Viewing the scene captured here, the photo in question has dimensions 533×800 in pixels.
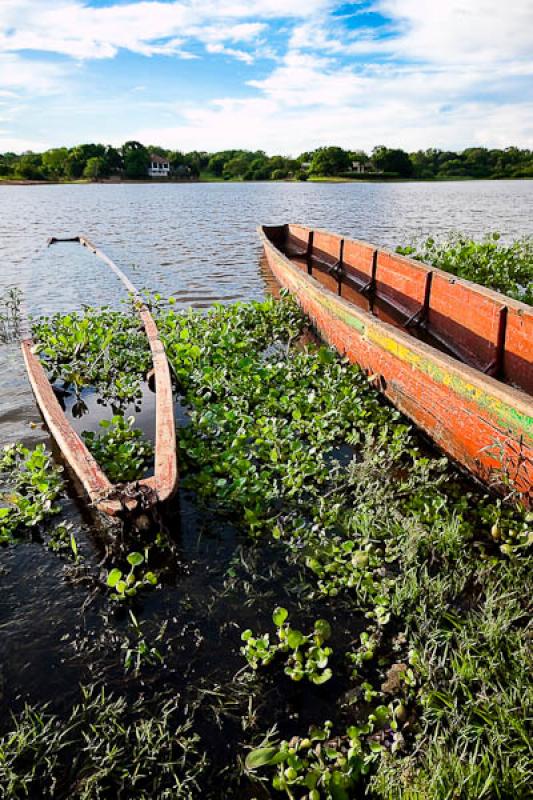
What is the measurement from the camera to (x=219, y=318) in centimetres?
815

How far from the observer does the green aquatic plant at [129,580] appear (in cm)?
311

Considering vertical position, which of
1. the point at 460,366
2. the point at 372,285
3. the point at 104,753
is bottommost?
the point at 104,753

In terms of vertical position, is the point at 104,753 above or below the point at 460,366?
below

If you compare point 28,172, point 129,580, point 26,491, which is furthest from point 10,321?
point 28,172

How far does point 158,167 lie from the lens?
11412 centimetres

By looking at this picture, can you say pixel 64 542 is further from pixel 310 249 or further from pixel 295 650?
pixel 310 249

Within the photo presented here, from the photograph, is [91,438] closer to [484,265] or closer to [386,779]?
[386,779]

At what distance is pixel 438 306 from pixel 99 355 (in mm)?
4343

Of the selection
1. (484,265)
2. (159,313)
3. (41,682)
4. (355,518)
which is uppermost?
(484,265)

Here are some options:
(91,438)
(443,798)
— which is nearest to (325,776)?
(443,798)

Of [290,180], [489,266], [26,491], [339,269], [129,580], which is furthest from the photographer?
[290,180]

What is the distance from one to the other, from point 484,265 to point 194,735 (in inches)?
357

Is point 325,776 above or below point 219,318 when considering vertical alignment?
below

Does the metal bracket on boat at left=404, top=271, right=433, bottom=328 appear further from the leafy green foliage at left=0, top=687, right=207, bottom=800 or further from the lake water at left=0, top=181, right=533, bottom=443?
the leafy green foliage at left=0, top=687, right=207, bottom=800
